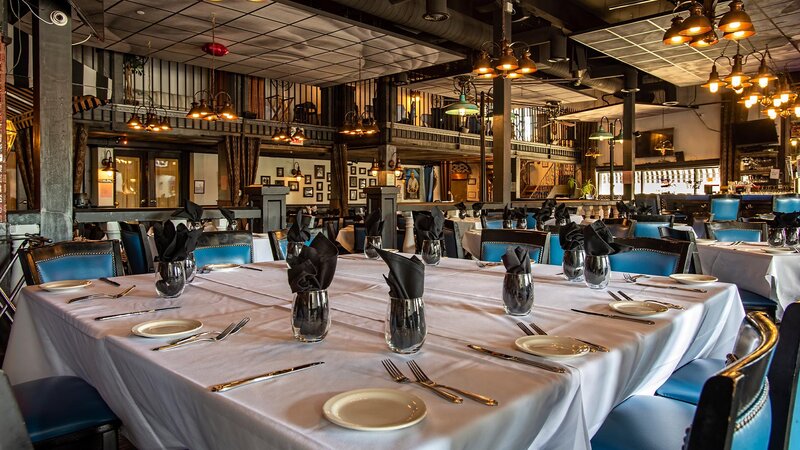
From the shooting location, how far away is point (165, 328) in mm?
1598

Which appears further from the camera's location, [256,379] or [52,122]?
[52,122]

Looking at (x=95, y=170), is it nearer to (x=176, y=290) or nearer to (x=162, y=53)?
(x=162, y=53)

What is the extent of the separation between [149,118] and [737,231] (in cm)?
1001

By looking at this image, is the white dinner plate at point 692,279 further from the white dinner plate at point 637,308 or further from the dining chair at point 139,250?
the dining chair at point 139,250

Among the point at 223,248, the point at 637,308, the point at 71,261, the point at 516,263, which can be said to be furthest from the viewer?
the point at 223,248

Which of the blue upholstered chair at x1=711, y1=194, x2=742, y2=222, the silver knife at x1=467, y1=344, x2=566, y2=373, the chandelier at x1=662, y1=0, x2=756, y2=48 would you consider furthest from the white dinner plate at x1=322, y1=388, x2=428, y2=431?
the blue upholstered chair at x1=711, y1=194, x2=742, y2=222

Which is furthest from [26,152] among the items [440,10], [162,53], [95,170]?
[440,10]

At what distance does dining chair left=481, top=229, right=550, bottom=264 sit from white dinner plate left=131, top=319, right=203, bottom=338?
1.99m

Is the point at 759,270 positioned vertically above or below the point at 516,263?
below

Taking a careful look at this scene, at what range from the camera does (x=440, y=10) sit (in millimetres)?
6590

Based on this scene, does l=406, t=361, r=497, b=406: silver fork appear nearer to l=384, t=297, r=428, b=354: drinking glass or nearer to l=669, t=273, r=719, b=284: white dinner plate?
l=384, t=297, r=428, b=354: drinking glass

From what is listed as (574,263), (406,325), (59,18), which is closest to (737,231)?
(574,263)

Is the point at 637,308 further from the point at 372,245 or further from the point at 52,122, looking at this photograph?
the point at 52,122

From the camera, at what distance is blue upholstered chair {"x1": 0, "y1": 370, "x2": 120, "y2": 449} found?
1.65 meters
